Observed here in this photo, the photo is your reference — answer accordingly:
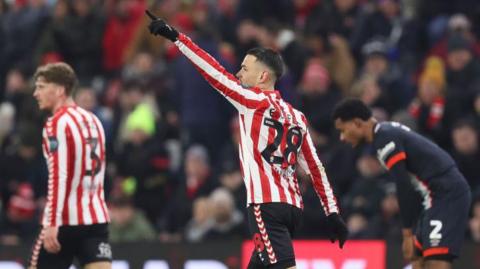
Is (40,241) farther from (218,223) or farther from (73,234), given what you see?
(218,223)

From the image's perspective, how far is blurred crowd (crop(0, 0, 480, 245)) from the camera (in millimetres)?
15922

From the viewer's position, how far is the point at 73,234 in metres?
11.5

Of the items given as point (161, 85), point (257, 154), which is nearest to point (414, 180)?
point (257, 154)

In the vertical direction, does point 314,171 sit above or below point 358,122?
below

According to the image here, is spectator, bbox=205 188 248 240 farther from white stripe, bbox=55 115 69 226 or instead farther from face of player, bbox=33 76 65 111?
white stripe, bbox=55 115 69 226

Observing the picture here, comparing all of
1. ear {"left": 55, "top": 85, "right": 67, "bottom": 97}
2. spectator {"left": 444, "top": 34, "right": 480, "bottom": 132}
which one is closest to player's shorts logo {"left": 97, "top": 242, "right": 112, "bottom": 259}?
ear {"left": 55, "top": 85, "right": 67, "bottom": 97}

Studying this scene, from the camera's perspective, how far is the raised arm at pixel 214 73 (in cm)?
1041

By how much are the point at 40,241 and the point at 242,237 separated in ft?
14.9

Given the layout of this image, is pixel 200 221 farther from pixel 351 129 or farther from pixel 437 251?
pixel 437 251

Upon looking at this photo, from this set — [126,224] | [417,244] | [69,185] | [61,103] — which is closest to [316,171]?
[417,244]

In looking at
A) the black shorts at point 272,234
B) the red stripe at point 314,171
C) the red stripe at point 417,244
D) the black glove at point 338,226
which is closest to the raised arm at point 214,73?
the red stripe at point 314,171

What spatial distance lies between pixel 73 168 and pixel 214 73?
1724 mm

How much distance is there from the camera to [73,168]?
1141 cm

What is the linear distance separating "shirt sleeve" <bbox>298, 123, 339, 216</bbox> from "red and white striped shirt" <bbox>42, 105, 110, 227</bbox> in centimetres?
185
